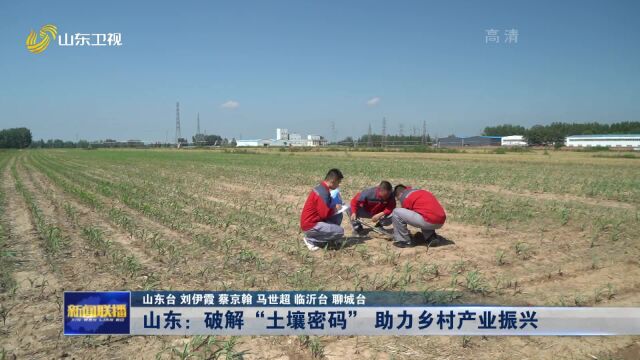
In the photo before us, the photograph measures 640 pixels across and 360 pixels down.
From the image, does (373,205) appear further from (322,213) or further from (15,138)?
(15,138)

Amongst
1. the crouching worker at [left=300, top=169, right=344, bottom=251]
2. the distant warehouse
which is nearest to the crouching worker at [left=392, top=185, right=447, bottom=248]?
the crouching worker at [left=300, top=169, right=344, bottom=251]

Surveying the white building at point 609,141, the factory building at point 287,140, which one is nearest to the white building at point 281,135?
the factory building at point 287,140

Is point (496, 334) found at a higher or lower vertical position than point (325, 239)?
lower

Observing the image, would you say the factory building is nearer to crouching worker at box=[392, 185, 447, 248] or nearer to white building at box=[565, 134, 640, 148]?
white building at box=[565, 134, 640, 148]

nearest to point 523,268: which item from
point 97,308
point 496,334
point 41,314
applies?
point 496,334

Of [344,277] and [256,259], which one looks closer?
[344,277]

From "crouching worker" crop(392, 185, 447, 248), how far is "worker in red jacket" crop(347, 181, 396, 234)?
33cm

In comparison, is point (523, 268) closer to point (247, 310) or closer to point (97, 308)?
point (247, 310)

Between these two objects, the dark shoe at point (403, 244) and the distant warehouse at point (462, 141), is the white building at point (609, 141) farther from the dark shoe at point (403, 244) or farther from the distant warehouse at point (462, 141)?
the dark shoe at point (403, 244)

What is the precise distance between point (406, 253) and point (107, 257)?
4.89 meters

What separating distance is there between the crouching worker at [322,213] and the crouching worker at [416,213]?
104cm

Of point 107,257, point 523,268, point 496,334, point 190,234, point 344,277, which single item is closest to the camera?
point 496,334

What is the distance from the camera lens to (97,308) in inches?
163
